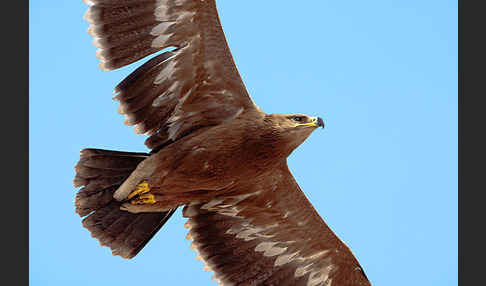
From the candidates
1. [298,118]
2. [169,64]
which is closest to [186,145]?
[169,64]

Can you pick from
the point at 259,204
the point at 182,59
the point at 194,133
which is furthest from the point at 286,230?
the point at 182,59

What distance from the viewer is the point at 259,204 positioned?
30.4 feet

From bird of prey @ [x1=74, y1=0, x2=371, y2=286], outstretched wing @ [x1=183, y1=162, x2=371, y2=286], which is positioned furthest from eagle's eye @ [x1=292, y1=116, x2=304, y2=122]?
outstretched wing @ [x1=183, y1=162, x2=371, y2=286]

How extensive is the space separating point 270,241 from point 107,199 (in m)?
2.36

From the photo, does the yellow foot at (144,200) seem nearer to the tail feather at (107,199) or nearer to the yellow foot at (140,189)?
the yellow foot at (140,189)

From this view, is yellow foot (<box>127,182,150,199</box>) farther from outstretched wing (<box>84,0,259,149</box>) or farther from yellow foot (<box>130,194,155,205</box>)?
outstretched wing (<box>84,0,259,149</box>)

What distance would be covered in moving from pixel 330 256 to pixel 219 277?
150 cm

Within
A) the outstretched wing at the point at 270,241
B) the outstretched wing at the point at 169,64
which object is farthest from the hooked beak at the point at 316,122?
the outstretched wing at the point at 270,241

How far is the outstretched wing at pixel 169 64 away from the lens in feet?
25.8

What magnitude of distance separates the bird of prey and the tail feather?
12 millimetres

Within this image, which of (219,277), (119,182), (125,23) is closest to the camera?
(125,23)

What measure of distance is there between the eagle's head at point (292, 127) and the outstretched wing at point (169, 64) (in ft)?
1.25

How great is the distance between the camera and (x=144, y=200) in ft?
27.6

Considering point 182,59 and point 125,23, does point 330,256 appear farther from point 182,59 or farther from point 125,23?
point 125,23
